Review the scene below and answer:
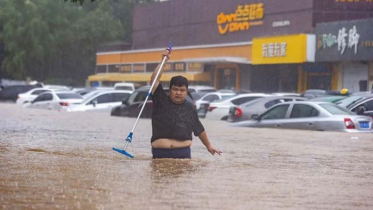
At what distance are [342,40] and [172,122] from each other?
31421mm

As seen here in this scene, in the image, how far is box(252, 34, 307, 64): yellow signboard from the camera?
1729 inches

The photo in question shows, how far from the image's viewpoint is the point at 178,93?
1052cm

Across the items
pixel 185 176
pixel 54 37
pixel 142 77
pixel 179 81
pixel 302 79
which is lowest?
pixel 185 176

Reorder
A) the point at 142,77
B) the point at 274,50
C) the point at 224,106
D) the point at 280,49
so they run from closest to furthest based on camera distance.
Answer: the point at 224,106 → the point at 280,49 → the point at 274,50 → the point at 142,77

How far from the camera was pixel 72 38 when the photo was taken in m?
72.6

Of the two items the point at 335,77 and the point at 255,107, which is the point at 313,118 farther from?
the point at 335,77

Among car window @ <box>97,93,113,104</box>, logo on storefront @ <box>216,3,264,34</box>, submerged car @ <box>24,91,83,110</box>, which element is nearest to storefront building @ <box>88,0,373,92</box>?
logo on storefront @ <box>216,3,264,34</box>

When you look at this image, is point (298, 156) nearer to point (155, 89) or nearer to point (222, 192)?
point (155, 89)

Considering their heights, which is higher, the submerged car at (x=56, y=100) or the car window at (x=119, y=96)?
the car window at (x=119, y=96)

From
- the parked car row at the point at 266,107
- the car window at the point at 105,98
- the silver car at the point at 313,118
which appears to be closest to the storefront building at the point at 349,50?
the parked car row at the point at 266,107

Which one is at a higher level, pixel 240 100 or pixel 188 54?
pixel 188 54

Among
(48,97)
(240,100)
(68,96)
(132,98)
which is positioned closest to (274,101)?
(240,100)

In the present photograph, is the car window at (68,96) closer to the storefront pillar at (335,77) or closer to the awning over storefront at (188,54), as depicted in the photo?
the awning over storefront at (188,54)

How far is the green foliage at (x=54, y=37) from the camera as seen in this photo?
6612 centimetres
